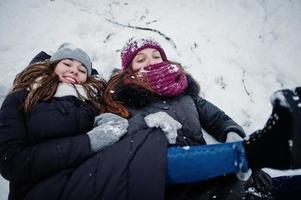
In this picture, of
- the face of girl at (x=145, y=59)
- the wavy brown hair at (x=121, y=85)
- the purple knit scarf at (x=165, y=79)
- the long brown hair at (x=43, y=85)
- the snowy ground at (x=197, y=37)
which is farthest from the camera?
the snowy ground at (x=197, y=37)

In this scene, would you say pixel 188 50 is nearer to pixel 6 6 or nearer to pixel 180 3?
pixel 180 3

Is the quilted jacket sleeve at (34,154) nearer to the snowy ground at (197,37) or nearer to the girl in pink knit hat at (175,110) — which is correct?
the girl in pink knit hat at (175,110)

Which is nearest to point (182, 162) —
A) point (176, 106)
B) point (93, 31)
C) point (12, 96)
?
point (176, 106)

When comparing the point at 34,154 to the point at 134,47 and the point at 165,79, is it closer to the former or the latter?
the point at 165,79

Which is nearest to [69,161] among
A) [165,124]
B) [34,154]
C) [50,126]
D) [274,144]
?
[34,154]

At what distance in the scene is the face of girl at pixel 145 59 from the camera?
3018 mm

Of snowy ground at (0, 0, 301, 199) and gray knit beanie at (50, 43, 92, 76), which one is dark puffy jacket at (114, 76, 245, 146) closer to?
gray knit beanie at (50, 43, 92, 76)

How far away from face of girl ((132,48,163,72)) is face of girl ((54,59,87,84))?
0.55 metres

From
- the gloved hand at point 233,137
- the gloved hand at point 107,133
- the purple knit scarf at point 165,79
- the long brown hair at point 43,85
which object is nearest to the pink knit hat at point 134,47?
the purple knit scarf at point 165,79

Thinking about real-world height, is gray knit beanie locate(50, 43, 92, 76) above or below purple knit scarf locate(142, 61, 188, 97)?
above

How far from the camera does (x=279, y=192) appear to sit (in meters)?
2.16

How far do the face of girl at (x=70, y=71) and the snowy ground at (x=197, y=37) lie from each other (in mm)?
933

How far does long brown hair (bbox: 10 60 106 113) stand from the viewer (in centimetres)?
237

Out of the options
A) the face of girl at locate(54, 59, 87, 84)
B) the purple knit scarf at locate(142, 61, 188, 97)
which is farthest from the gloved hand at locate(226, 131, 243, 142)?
the face of girl at locate(54, 59, 87, 84)
